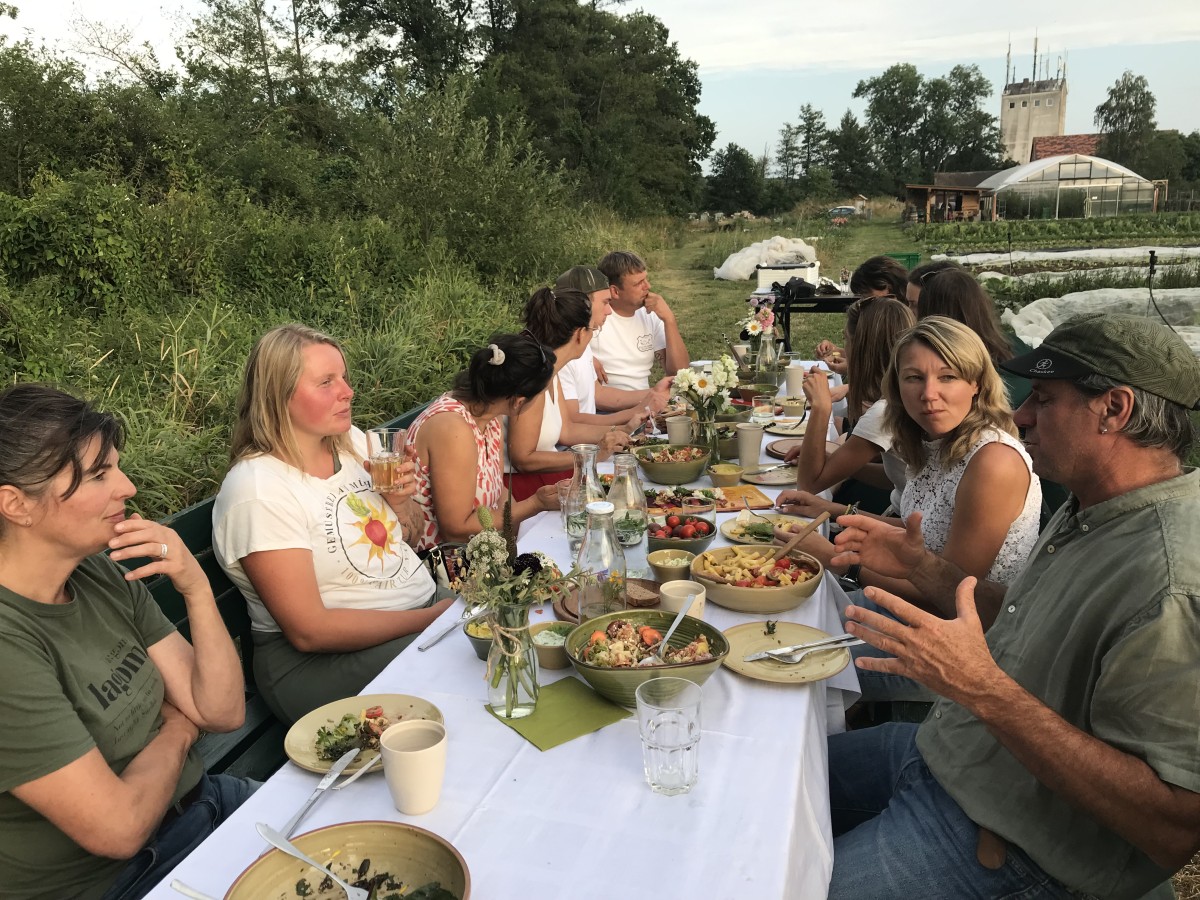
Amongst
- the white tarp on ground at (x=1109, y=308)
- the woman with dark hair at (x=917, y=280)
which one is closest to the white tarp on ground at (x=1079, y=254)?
the white tarp on ground at (x=1109, y=308)

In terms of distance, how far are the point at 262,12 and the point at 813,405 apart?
26039 mm

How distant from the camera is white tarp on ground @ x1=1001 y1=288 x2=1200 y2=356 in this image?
39.5ft

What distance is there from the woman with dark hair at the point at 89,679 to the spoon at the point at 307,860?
1.71 ft

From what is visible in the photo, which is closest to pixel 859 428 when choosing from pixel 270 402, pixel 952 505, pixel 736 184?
pixel 952 505

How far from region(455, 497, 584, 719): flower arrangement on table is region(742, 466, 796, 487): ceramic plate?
208 cm

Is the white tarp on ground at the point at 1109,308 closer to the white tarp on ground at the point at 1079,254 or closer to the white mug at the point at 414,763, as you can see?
the white tarp on ground at the point at 1079,254

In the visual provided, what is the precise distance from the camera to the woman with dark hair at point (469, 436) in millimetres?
3451

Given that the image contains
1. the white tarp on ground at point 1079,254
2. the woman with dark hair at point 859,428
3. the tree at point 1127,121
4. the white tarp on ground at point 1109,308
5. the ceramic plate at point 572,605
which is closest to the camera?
the ceramic plate at point 572,605

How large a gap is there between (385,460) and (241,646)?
A: 3.23 ft

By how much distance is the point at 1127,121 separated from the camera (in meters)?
82.2

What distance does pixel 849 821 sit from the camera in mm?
2445

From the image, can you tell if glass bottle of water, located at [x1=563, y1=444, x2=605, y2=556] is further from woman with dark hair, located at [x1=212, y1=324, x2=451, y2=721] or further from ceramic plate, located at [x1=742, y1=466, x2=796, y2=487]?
ceramic plate, located at [x1=742, y1=466, x2=796, y2=487]

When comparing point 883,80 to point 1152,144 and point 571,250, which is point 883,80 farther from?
point 571,250

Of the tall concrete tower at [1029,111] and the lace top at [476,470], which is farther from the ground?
the tall concrete tower at [1029,111]
